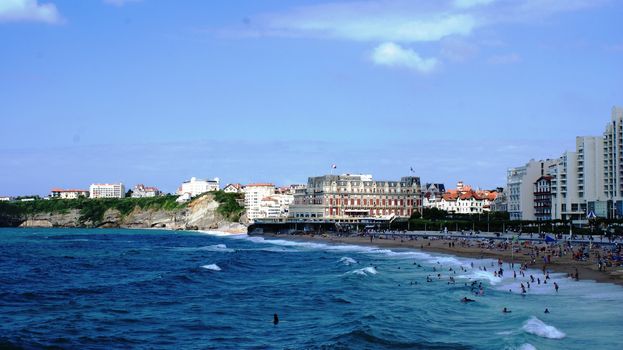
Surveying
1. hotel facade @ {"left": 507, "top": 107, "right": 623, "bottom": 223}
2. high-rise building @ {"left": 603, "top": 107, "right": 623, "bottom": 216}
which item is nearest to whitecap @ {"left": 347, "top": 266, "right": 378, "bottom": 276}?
hotel facade @ {"left": 507, "top": 107, "right": 623, "bottom": 223}

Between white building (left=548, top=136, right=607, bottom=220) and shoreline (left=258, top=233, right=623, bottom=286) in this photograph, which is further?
white building (left=548, top=136, right=607, bottom=220)

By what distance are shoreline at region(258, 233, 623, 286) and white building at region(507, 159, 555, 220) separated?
36896mm

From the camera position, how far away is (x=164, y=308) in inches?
1918

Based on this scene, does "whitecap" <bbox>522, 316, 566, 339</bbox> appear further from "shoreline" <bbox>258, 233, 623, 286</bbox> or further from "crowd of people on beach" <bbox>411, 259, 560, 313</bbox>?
"shoreline" <bbox>258, 233, 623, 286</bbox>

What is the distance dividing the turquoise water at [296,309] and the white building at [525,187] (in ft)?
283

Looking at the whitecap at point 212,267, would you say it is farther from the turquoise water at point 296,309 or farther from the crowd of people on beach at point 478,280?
the crowd of people on beach at point 478,280

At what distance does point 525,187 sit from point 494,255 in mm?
75965

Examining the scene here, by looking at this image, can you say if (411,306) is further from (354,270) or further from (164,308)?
(354,270)

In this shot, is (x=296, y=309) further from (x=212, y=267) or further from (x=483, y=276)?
(x=212, y=267)

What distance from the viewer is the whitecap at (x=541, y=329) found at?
3728 centimetres

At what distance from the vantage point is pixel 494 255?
295 feet

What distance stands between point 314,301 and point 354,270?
23077 mm

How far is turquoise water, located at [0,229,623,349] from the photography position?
3703 cm

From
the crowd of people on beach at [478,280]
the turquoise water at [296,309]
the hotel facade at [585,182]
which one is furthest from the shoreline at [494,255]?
the hotel facade at [585,182]
